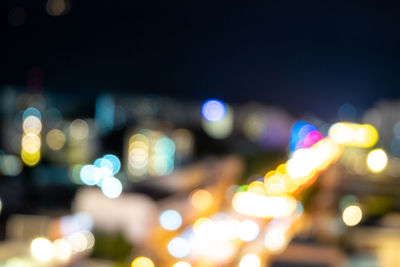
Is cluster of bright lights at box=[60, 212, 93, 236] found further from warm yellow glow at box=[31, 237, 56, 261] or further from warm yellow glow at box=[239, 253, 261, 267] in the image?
warm yellow glow at box=[239, 253, 261, 267]

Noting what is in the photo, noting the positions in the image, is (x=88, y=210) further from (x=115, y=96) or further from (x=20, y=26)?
(x=115, y=96)

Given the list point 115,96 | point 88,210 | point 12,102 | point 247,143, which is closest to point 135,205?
point 88,210

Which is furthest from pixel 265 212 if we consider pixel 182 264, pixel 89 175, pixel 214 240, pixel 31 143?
pixel 31 143

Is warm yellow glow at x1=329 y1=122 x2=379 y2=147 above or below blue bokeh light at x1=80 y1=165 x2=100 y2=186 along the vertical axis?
below

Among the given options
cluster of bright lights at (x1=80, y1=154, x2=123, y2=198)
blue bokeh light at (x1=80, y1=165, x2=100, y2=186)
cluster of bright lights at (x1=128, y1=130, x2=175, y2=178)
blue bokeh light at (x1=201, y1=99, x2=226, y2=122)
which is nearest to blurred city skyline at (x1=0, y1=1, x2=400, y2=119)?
cluster of bright lights at (x1=80, y1=154, x2=123, y2=198)

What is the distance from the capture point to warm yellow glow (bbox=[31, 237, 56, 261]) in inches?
160

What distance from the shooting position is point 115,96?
56.4 feet

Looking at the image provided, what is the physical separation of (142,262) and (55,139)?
44.1 ft

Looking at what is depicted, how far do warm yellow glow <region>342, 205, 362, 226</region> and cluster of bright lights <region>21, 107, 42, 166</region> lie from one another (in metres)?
11.6

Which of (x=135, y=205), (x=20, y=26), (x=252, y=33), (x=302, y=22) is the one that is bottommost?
(x=135, y=205)

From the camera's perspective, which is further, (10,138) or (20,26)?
(10,138)

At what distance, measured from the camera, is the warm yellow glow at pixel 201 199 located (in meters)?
7.37

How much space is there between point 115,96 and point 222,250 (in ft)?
39.4

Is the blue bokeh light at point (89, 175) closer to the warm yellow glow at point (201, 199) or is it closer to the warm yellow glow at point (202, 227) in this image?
the warm yellow glow at point (201, 199)
